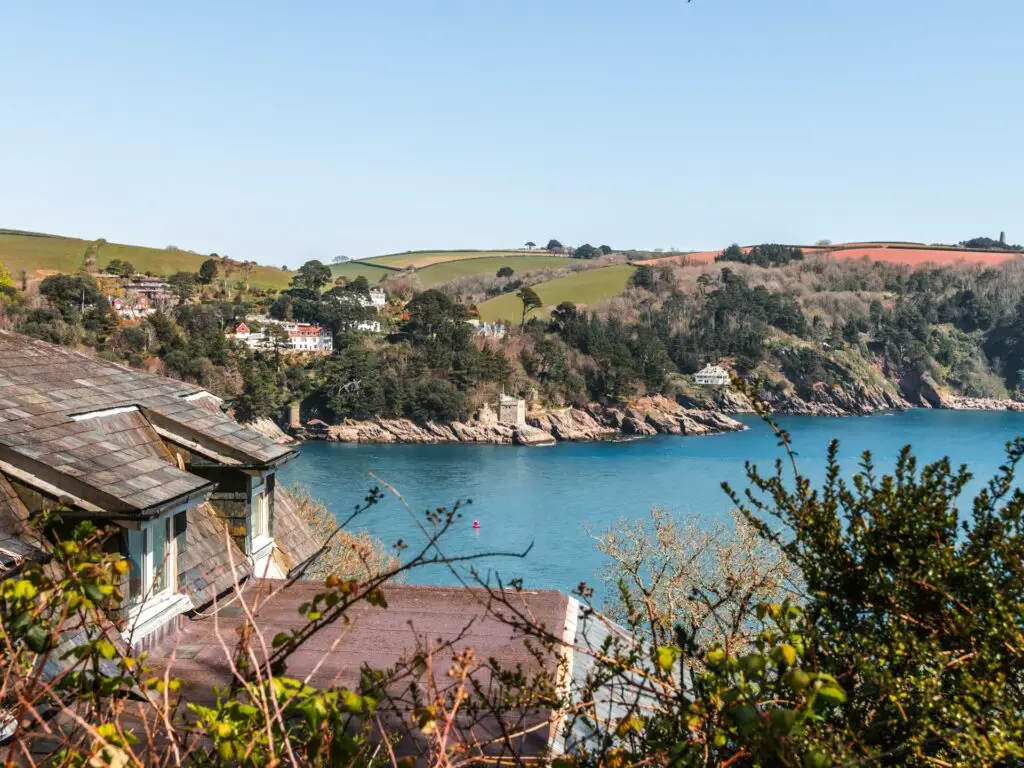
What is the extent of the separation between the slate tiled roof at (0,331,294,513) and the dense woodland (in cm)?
3905

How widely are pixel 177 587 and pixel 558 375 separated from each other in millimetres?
72095

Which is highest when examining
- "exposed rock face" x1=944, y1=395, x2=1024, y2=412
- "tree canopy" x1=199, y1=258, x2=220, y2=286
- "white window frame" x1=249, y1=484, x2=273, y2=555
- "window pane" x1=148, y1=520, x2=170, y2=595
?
"tree canopy" x1=199, y1=258, x2=220, y2=286

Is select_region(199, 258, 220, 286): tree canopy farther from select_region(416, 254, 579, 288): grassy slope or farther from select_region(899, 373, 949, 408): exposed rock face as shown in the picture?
select_region(899, 373, 949, 408): exposed rock face

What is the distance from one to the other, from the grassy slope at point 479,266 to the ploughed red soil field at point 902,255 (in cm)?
1502

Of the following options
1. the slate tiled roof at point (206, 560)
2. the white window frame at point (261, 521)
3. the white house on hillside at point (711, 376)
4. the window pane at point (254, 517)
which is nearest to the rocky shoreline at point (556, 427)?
the white house on hillside at point (711, 376)

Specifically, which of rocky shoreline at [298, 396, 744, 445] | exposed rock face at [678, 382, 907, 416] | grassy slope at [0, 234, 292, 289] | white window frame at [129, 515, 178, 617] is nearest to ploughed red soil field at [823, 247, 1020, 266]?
exposed rock face at [678, 382, 907, 416]

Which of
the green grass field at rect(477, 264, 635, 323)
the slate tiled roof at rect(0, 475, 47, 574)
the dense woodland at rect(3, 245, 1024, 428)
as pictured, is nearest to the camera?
the slate tiled roof at rect(0, 475, 47, 574)

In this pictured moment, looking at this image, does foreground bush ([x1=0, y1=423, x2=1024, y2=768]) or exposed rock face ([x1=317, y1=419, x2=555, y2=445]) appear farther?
exposed rock face ([x1=317, y1=419, x2=555, y2=445])

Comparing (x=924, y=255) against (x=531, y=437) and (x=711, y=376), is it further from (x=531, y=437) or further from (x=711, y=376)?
(x=531, y=437)

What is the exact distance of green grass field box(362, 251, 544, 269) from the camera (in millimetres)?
136625

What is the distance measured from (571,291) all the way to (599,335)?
26.3 metres

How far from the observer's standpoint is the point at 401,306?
Answer: 9181 cm

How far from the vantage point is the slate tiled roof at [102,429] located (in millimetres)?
4277

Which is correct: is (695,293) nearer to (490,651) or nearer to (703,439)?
(703,439)
